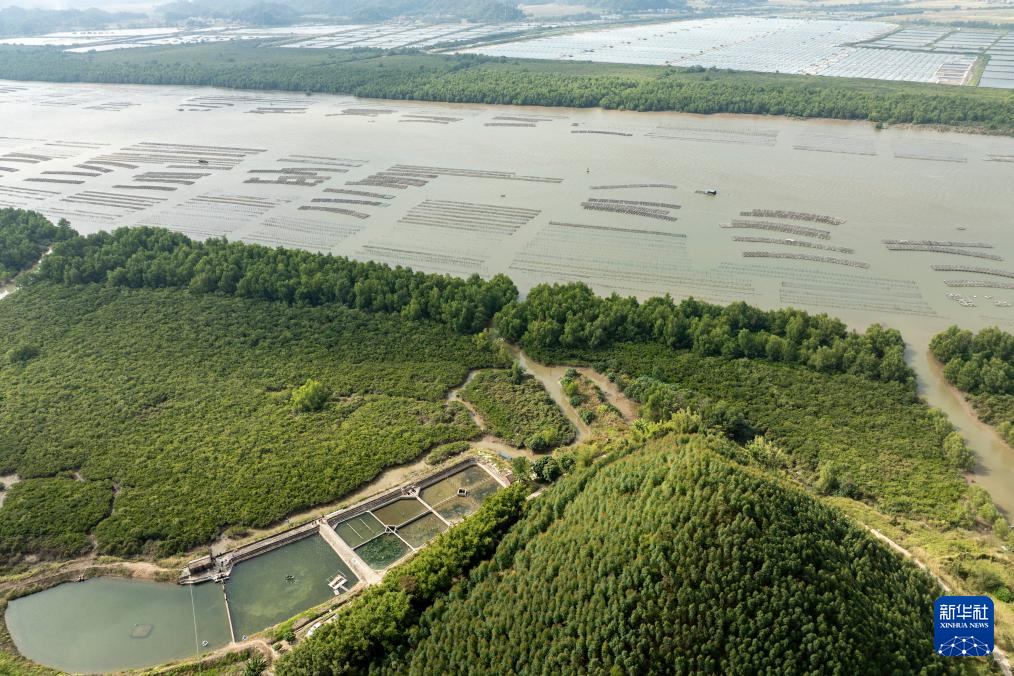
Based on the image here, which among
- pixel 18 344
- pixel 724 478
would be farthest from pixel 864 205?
pixel 18 344

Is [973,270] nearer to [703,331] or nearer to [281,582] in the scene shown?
[703,331]

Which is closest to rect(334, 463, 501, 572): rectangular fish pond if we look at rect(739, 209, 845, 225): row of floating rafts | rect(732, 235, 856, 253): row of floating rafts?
rect(732, 235, 856, 253): row of floating rafts

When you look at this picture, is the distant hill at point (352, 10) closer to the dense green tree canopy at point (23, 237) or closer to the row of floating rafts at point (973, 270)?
the dense green tree canopy at point (23, 237)

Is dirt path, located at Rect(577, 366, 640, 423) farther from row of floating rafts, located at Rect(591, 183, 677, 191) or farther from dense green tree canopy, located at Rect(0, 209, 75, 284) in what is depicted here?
dense green tree canopy, located at Rect(0, 209, 75, 284)

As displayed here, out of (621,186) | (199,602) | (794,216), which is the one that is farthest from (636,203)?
(199,602)

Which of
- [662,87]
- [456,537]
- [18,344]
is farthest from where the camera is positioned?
[662,87]

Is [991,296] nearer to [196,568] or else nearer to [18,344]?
[196,568]
